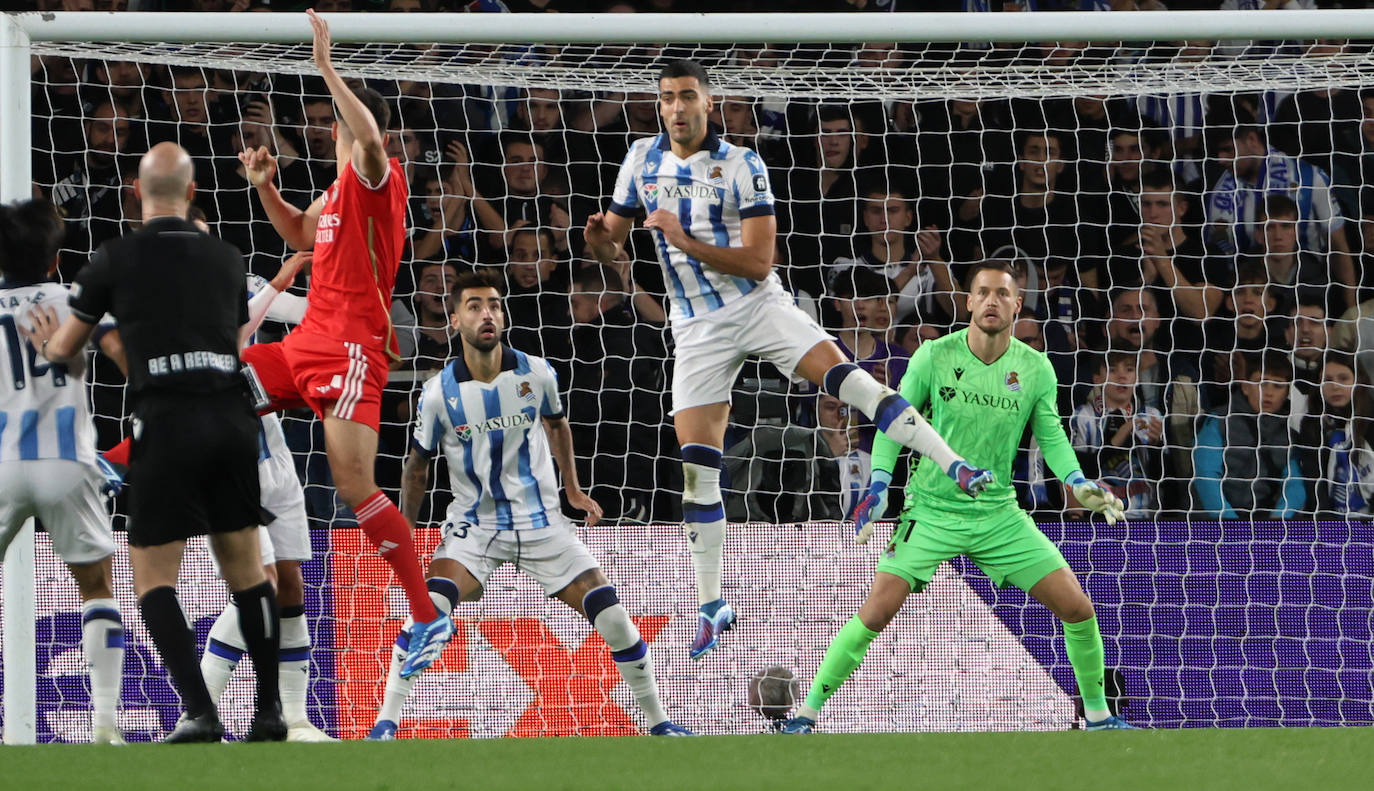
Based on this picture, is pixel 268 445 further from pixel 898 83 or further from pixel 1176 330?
pixel 1176 330

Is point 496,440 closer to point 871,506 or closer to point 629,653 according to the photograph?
point 629,653

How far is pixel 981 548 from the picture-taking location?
680 cm

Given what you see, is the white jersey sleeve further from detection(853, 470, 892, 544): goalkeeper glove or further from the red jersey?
detection(853, 470, 892, 544): goalkeeper glove

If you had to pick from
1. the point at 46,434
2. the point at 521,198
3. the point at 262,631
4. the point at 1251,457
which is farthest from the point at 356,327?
the point at 1251,457

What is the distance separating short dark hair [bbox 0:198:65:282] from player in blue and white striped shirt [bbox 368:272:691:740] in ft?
6.64

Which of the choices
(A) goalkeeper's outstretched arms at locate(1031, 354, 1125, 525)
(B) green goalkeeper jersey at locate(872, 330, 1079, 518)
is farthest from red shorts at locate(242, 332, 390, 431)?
(A) goalkeeper's outstretched arms at locate(1031, 354, 1125, 525)

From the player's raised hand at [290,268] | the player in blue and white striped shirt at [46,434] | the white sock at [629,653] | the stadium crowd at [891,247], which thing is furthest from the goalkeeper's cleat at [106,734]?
the stadium crowd at [891,247]

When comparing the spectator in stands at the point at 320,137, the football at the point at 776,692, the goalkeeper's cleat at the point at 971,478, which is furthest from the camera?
the spectator in stands at the point at 320,137

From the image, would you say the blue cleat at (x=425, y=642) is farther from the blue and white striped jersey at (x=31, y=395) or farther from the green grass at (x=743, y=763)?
the blue and white striped jersey at (x=31, y=395)

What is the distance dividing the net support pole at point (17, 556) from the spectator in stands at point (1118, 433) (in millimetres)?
4926

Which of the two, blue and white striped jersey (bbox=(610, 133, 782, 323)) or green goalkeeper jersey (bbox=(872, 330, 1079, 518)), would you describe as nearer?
blue and white striped jersey (bbox=(610, 133, 782, 323))

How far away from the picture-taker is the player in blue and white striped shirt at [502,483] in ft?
22.9

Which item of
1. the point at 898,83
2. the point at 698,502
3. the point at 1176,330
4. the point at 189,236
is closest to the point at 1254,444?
the point at 1176,330

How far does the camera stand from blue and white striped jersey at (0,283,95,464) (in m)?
5.20
